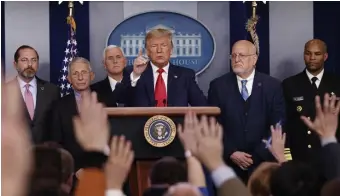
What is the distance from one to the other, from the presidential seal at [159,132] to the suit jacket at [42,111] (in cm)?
115

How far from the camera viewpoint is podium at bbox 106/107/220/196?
3695mm

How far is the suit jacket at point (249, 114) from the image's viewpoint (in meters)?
4.66

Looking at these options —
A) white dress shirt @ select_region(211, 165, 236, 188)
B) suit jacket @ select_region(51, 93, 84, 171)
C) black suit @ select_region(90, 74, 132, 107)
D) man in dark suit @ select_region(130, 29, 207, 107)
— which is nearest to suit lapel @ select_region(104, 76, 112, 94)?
black suit @ select_region(90, 74, 132, 107)

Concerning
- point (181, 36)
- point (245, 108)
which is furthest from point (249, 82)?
point (181, 36)

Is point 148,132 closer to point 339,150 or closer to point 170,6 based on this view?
point 339,150

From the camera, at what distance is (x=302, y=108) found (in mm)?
5164

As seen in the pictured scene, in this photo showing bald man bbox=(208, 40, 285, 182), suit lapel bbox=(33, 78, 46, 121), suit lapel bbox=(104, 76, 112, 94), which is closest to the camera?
bald man bbox=(208, 40, 285, 182)

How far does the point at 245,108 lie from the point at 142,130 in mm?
1176

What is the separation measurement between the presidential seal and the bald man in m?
0.95

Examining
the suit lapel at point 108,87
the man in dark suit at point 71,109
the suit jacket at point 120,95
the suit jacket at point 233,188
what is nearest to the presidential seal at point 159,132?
the suit jacket at point 120,95

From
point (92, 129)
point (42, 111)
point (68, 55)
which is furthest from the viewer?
point (68, 55)

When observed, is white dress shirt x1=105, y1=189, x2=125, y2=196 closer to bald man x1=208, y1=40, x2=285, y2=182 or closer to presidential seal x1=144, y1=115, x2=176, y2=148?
presidential seal x1=144, y1=115, x2=176, y2=148

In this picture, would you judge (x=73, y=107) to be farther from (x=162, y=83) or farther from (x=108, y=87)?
(x=162, y=83)

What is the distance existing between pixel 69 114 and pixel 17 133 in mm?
3258
